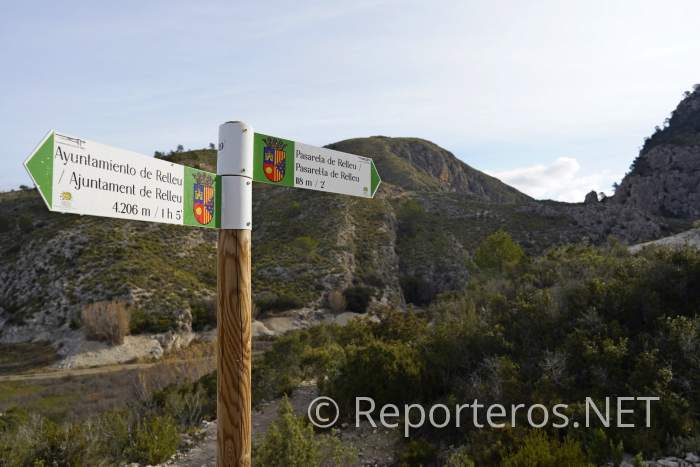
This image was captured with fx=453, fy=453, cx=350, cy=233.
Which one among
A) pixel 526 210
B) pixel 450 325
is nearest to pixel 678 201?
pixel 526 210

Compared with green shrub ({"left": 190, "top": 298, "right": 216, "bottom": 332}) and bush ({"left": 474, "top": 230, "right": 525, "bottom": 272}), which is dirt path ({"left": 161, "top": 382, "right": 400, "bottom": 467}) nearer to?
green shrub ({"left": 190, "top": 298, "right": 216, "bottom": 332})

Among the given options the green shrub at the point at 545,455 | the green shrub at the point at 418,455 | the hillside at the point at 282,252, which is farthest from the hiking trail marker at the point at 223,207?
the hillside at the point at 282,252

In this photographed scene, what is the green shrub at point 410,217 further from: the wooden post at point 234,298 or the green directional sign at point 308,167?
the wooden post at point 234,298

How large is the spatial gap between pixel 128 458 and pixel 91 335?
2335cm

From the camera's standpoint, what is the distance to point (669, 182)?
59.9 meters

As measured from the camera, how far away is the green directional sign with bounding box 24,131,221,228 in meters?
2.00

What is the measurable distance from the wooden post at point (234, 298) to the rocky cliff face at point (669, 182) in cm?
6267

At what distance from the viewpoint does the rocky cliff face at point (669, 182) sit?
57.8m

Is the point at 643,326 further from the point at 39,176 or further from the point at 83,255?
the point at 83,255

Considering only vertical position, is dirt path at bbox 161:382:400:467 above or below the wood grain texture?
below

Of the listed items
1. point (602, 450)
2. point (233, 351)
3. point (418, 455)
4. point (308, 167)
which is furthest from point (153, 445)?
point (602, 450)

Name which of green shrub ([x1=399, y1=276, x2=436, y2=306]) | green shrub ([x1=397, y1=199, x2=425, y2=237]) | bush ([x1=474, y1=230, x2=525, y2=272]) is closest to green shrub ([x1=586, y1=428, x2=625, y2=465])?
bush ([x1=474, y1=230, x2=525, y2=272])

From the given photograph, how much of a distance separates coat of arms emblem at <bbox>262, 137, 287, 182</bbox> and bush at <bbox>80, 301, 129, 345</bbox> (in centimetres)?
2721

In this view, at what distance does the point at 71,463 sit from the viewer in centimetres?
571
